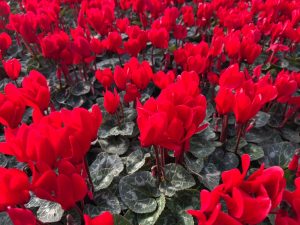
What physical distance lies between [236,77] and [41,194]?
89 cm

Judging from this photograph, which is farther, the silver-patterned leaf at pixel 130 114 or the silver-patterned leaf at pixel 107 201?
the silver-patterned leaf at pixel 130 114

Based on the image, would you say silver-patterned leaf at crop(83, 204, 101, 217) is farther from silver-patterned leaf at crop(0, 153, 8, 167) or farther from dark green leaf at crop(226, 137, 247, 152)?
dark green leaf at crop(226, 137, 247, 152)

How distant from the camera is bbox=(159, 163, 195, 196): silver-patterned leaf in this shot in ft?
A: 4.43

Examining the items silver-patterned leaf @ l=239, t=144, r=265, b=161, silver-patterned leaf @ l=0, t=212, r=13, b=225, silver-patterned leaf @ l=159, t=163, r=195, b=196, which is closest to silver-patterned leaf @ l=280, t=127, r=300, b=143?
silver-patterned leaf @ l=239, t=144, r=265, b=161

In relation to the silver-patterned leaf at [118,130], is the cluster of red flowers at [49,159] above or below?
above

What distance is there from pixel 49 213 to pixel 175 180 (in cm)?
50

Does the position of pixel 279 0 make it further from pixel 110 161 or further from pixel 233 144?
pixel 110 161

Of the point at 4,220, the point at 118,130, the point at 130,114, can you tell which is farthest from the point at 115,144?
the point at 4,220

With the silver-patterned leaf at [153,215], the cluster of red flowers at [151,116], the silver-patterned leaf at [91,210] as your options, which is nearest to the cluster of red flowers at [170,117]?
the cluster of red flowers at [151,116]

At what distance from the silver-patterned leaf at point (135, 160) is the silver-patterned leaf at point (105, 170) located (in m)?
0.04

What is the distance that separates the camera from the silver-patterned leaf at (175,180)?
1.35 metres

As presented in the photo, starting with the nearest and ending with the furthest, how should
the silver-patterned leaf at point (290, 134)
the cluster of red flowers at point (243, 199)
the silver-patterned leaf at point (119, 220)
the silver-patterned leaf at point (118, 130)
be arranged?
1. the cluster of red flowers at point (243, 199)
2. the silver-patterned leaf at point (119, 220)
3. the silver-patterned leaf at point (118, 130)
4. the silver-patterned leaf at point (290, 134)

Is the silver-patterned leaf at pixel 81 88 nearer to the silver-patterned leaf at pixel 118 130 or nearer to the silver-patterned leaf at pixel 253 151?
the silver-patterned leaf at pixel 118 130

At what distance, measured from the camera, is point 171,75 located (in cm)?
151
